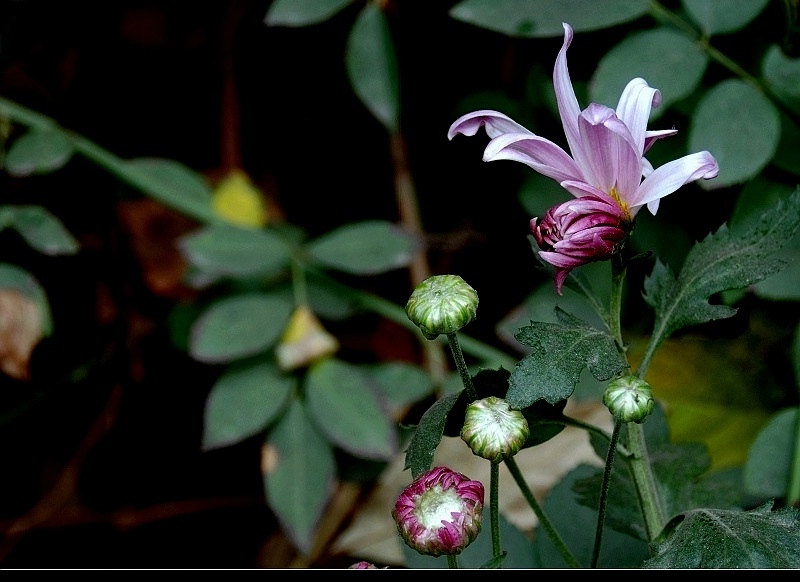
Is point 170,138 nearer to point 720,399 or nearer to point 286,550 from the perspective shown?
point 286,550

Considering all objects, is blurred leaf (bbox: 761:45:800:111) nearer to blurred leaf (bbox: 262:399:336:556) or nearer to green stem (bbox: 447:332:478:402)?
green stem (bbox: 447:332:478:402)

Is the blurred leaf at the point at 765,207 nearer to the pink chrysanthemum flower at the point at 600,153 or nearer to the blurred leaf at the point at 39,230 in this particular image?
the pink chrysanthemum flower at the point at 600,153

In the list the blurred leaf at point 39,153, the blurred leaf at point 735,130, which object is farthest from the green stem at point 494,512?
the blurred leaf at point 39,153

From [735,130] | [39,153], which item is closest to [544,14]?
[735,130]

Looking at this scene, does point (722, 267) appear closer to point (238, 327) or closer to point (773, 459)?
point (773, 459)

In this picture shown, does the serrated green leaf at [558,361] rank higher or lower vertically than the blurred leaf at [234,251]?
lower

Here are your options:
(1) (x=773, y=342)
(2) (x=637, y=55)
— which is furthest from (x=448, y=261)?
(2) (x=637, y=55)
